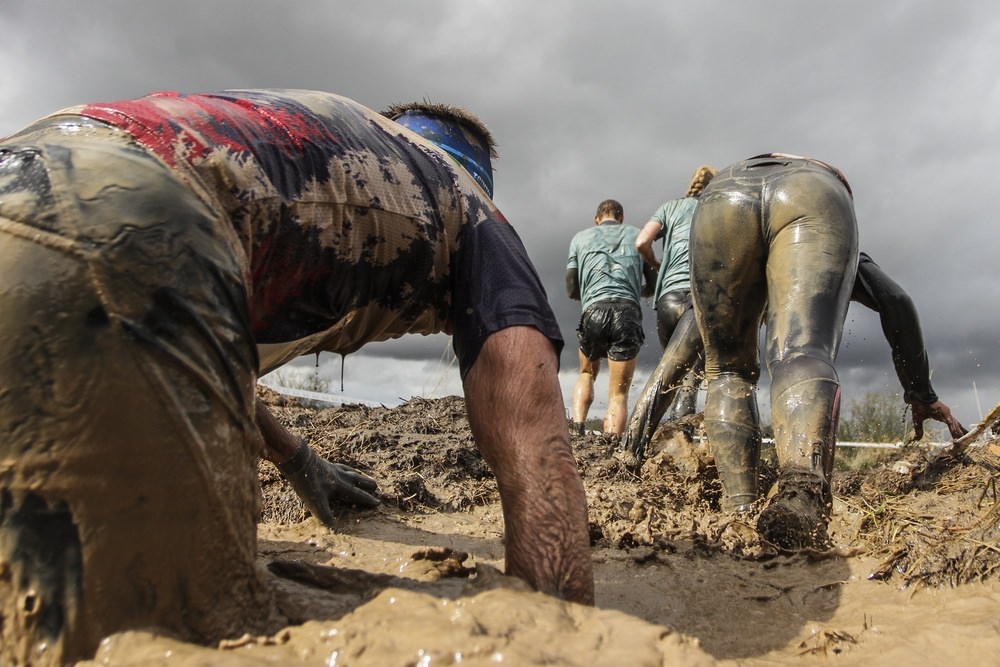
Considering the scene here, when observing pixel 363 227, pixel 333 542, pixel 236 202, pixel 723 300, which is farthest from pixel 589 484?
pixel 236 202

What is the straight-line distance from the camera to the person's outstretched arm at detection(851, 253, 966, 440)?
12.7ft

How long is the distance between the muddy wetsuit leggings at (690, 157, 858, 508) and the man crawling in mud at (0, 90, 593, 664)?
1176 millimetres

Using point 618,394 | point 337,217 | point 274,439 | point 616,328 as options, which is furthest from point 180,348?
point 618,394

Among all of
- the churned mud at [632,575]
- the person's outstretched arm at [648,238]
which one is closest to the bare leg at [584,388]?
the person's outstretched arm at [648,238]

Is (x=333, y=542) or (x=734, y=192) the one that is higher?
(x=734, y=192)

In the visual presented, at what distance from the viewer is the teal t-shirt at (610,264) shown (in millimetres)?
6453

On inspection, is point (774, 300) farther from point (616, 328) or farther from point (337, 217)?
point (616, 328)

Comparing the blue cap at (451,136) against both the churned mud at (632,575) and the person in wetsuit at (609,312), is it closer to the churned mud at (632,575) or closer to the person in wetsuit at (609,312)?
the churned mud at (632,575)

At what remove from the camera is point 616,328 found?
20.7 feet

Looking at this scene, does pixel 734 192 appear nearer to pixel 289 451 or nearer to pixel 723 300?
pixel 723 300

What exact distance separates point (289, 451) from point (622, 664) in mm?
2038

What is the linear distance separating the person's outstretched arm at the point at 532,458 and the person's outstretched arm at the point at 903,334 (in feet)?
9.03

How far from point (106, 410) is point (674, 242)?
208 inches

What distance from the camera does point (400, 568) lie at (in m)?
1.89
